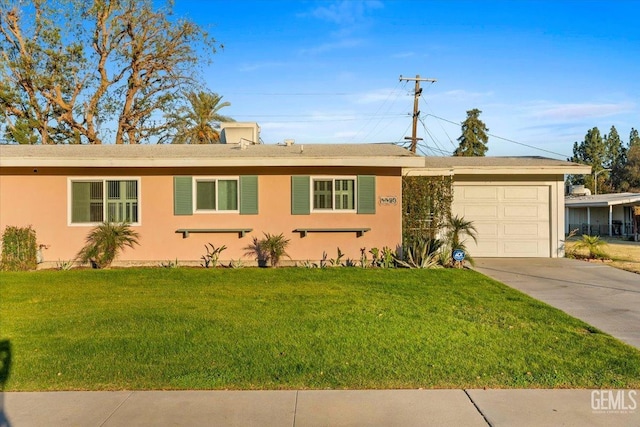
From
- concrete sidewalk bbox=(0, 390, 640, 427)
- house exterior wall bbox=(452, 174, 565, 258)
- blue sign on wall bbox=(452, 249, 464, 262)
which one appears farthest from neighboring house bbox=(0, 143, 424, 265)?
concrete sidewalk bbox=(0, 390, 640, 427)

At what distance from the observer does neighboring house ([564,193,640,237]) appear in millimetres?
24083

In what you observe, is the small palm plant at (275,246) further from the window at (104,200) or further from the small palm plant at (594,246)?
the small palm plant at (594,246)

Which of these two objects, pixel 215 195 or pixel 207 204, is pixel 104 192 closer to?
pixel 207 204

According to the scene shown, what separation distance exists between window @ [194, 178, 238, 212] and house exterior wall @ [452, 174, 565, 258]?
6.58 metres

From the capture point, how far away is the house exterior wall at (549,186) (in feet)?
45.4

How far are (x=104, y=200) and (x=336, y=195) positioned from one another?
6136 millimetres

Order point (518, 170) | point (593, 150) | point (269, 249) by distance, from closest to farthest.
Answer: point (269, 249) → point (518, 170) → point (593, 150)

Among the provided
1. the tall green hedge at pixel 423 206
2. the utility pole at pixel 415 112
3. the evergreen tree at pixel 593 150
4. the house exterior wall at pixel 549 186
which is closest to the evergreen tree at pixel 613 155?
the evergreen tree at pixel 593 150

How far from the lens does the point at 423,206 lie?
12852mm

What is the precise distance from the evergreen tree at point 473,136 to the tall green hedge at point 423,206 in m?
36.6

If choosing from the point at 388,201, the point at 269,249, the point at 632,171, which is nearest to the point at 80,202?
the point at 269,249

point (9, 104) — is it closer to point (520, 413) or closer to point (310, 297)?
point (310, 297)

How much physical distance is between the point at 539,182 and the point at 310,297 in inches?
360

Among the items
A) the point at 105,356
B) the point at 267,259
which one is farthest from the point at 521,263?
the point at 105,356
